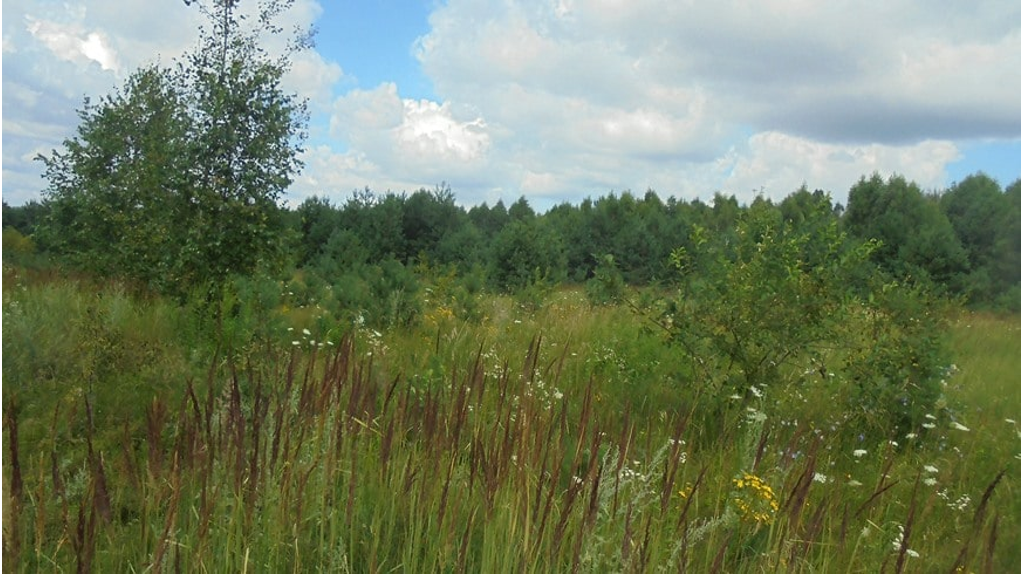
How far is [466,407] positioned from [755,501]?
1292mm

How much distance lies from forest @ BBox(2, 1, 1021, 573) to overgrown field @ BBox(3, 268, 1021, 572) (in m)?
0.02

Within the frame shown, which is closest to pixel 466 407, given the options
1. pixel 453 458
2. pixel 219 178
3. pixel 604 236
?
pixel 453 458

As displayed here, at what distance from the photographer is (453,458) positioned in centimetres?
244

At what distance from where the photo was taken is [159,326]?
22.1 feet

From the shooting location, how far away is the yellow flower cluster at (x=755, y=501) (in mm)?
2967

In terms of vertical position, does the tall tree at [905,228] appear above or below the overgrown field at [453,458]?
above

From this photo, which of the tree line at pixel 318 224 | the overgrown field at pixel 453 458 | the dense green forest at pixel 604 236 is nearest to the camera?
the overgrown field at pixel 453 458

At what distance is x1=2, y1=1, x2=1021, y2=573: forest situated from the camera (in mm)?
2246

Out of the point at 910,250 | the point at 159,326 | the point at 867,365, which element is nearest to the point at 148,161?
the point at 159,326

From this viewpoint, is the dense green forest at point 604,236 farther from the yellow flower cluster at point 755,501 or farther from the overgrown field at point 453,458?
the yellow flower cluster at point 755,501

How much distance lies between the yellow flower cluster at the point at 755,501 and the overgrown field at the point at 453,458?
1 centimetres

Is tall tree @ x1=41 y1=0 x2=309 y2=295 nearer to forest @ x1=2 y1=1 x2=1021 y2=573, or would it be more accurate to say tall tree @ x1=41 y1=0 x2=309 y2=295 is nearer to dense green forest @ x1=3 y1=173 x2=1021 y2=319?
forest @ x1=2 y1=1 x2=1021 y2=573

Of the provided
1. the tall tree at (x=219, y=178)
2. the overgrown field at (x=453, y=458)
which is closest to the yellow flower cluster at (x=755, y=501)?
the overgrown field at (x=453, y=458)

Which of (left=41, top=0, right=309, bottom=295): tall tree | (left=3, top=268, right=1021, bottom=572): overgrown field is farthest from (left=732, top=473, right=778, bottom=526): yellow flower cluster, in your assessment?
(left=41, top=0, right=309, bottom=295): tall tree
